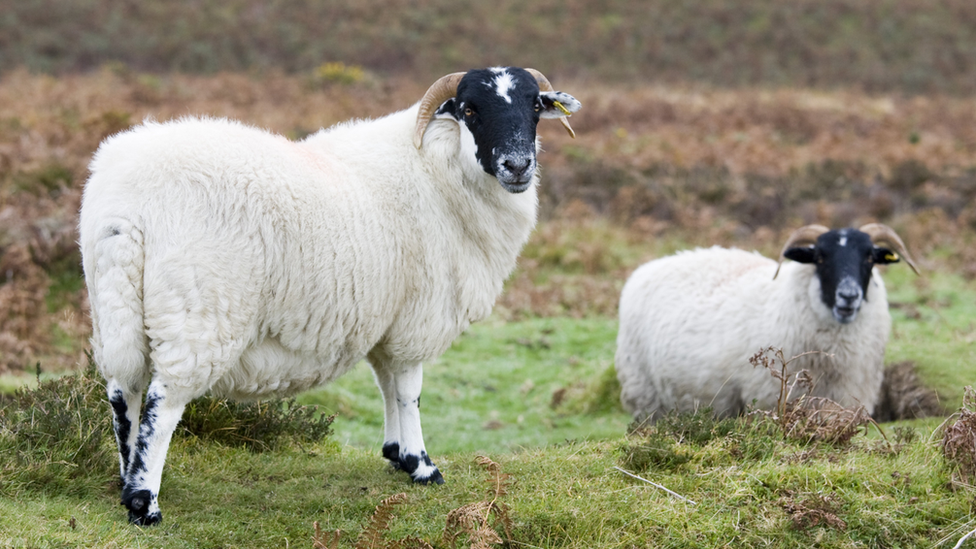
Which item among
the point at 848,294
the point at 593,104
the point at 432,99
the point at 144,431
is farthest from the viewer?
the point at 593,104

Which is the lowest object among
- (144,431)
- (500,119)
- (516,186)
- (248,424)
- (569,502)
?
(248,424)

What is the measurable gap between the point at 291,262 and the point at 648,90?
1122 inches

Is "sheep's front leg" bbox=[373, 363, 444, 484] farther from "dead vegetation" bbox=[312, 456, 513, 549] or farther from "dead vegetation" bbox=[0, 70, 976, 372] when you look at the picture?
"dead vegetation" bbox=[0, 70, 976, 372]

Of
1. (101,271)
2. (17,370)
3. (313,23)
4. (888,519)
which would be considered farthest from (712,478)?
(313,23)

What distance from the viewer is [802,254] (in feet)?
26.2

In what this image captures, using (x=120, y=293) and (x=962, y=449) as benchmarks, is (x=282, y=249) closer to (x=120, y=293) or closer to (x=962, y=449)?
(x=120, y=293)

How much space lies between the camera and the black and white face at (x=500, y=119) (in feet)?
17.8

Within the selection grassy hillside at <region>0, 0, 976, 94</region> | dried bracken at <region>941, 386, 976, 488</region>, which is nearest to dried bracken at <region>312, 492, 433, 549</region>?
dried bracken at <region>941, 386, 976, 488</region>

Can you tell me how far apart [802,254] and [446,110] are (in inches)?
160

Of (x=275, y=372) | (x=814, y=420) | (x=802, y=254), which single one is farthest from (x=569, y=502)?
(x=802, y=254)

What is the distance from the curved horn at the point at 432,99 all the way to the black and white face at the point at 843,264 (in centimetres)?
393

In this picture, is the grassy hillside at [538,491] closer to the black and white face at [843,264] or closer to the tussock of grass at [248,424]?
the tussock of grass at [248,424]

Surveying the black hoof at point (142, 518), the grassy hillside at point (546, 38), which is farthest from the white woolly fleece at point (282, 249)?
the grassy hillside at point (546, 38)

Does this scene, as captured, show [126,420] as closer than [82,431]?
Yes
